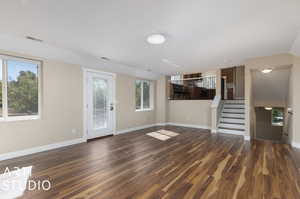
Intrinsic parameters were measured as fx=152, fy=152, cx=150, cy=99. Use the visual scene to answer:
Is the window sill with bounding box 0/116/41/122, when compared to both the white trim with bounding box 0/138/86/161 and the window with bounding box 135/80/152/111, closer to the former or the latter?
the white trim with bounding box 0/138/86/161

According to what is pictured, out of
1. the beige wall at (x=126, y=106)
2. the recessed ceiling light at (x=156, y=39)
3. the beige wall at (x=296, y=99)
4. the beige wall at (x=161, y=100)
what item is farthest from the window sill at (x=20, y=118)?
the beige wall at (x=296, y=99)

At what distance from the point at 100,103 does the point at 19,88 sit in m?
2.06

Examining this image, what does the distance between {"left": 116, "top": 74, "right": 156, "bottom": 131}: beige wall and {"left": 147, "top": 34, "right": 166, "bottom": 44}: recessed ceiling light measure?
8.61ft

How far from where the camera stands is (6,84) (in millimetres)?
3141

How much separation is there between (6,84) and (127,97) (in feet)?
11.1

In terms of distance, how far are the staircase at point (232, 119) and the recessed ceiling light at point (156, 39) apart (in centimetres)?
414

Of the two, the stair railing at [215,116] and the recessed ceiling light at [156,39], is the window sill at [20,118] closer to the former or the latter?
the recessed ceiling light at [156,39]

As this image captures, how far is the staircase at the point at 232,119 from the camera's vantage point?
5356 mm

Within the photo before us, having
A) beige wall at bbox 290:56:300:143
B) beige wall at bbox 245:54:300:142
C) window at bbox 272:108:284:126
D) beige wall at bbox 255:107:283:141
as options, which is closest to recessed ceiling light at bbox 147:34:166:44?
beige wall at bbox 245:54:300:142

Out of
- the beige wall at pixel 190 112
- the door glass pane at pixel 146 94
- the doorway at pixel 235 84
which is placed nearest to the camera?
the beige wall at pixel 190 112

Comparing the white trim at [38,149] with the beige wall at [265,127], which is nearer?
the white trim at [38,149]

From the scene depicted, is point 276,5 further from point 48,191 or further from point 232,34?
point 48,191

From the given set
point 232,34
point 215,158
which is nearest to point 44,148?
point 215,158

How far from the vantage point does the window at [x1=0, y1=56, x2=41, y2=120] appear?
3127 millimetres
